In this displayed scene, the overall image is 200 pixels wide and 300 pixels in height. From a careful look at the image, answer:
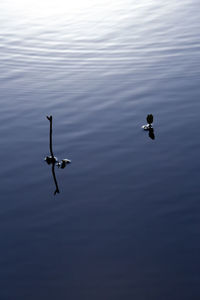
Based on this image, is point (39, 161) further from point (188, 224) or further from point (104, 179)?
point (188, 224)

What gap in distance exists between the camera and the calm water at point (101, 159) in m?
6.35

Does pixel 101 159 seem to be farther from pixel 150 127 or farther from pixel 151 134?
pixel 150 127

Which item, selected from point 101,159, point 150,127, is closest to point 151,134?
point 150,127

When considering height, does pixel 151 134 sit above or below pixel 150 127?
below

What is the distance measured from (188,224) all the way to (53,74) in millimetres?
5988

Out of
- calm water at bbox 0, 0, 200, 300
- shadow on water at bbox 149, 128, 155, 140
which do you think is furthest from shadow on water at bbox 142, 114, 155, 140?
calm water at bbox 0, 0, 200, 300

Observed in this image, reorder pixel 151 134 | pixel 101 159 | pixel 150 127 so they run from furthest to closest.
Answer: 1. pixel 150 127
2. pixel 151 134
3. pixel 101 159

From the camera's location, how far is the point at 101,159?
28.5 ft

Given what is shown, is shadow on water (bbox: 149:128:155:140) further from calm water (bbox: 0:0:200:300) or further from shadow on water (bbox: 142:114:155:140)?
calm water (bbox: 0:0:200:300)

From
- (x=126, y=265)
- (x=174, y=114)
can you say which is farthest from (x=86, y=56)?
(x=126, y=265)

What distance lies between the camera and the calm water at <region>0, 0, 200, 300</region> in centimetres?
635

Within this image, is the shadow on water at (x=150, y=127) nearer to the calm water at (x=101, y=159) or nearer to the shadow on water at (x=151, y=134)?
the shadow on water at (x=151, y=134)

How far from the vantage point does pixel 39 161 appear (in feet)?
28.6

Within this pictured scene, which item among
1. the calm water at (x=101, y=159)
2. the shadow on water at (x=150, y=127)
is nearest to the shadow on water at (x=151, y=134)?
the shadow on water at (x=150, y=127)
